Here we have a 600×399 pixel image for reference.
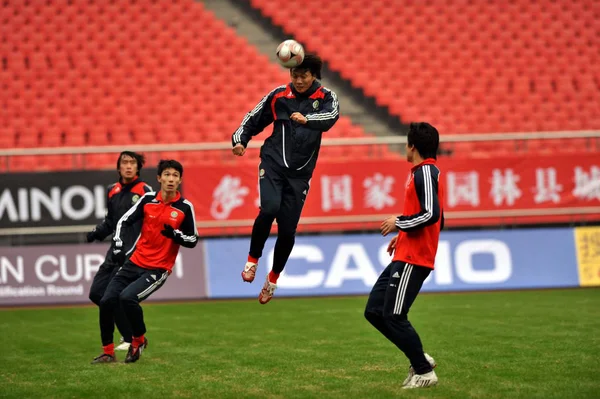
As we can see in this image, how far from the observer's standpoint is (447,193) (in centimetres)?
1497

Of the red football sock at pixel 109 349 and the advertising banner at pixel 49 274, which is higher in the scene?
the red football sock at pixel 109 349

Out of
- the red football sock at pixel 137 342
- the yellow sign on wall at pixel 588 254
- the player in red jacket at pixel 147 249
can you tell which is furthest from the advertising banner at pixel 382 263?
the red football sock at pixel 137 342

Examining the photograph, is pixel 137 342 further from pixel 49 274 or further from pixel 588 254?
pixel 588 254

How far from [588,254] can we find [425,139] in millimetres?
9574

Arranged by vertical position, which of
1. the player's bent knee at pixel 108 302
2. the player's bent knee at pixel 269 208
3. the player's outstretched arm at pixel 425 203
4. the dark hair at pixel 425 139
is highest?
the dark hair at pixel 425 139

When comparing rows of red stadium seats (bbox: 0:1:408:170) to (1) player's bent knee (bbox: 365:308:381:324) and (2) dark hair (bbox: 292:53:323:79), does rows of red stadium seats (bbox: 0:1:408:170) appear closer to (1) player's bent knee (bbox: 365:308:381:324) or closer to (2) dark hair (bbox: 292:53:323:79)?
(2) dark hair (bbox: 292:53:323:79)

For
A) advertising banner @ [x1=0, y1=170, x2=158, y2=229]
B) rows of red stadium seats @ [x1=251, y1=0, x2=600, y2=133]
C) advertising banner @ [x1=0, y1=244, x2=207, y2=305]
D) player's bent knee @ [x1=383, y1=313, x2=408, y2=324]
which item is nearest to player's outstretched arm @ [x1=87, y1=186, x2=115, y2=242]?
player's bent knee @ [x1=383, y1=313, x2=408, y2=324]

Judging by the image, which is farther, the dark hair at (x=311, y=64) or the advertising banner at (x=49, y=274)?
the advertising banner at (x=49, y=274)

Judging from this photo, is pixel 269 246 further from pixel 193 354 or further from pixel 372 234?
pixel 193 354

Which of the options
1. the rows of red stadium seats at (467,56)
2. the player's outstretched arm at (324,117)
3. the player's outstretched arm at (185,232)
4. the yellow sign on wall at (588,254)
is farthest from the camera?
the rows of red stadium seats at (467,56)

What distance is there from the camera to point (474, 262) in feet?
49.5

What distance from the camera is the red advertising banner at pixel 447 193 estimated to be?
48.2 ft

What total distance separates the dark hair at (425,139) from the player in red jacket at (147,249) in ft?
8.78

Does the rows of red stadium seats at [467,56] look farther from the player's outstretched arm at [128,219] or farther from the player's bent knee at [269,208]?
the player's bent knee at [269,208]
